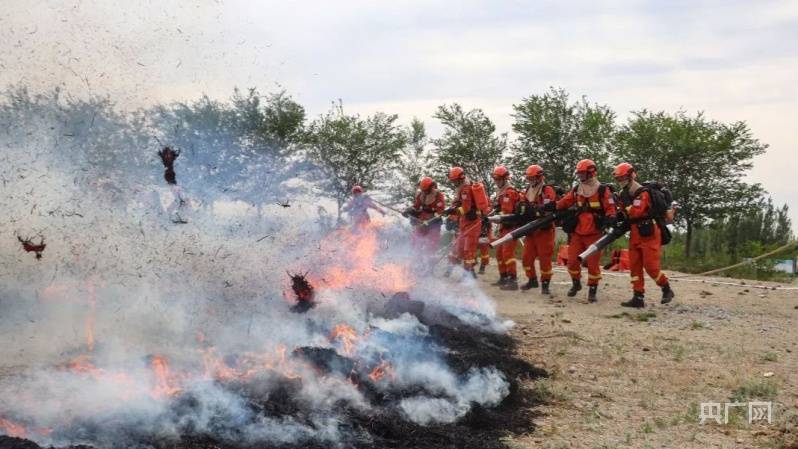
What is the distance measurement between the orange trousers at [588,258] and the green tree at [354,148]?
409 inches

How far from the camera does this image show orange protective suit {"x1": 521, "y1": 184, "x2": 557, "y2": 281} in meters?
12.5

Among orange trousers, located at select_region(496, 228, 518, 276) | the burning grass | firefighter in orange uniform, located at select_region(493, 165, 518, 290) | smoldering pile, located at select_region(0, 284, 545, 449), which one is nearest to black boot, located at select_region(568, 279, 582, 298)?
firefighter in orange uniform, located at select_region(493, 165, 518, 290)

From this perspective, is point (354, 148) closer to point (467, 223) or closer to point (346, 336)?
point (467, 223)

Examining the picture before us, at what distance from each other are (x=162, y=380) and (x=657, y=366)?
518 cm

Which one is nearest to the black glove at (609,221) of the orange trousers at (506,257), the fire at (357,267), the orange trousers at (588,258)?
the orange trousers at (588,258)

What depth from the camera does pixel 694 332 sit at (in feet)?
30.5

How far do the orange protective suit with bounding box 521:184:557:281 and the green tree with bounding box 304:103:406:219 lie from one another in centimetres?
938

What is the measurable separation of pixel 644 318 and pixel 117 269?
24.0 ft

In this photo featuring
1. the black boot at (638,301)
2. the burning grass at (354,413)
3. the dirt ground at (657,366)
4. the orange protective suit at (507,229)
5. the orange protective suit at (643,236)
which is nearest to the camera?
the burning grass at (354,413)

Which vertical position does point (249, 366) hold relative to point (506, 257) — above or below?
below

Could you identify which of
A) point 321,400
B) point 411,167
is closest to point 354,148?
point 411,167

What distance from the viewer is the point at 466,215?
1355 centimetres

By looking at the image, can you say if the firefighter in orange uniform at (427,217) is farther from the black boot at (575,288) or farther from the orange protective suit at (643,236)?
the orange protective suit at (643,236)

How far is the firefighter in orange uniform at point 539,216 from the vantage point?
41.0 feet
